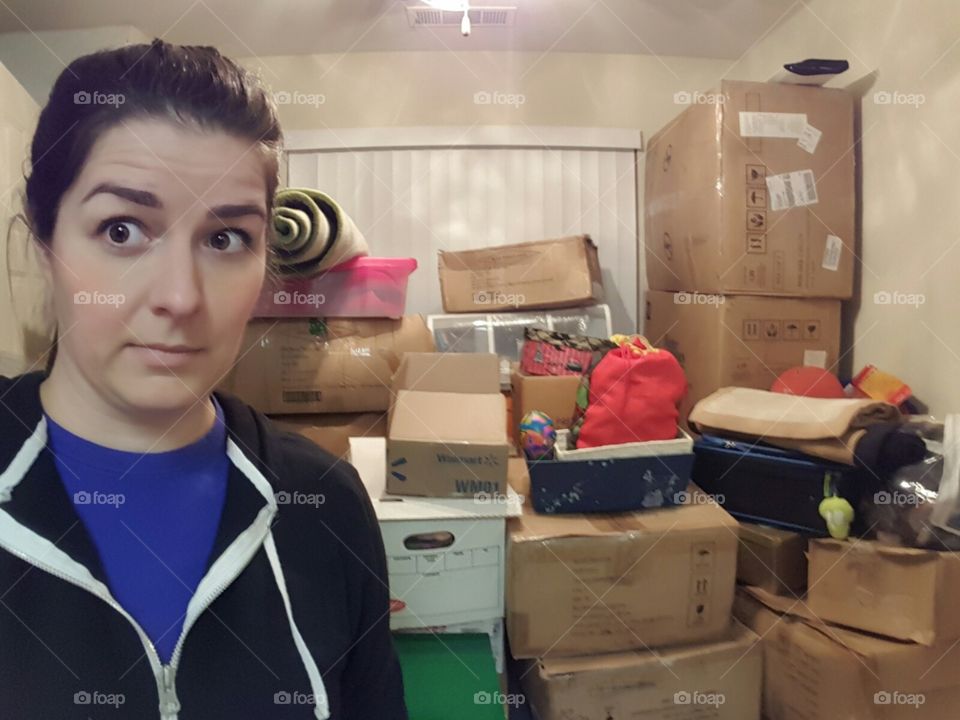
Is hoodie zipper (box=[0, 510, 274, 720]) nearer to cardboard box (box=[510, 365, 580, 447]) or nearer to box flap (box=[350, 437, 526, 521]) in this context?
box flap (box=[350, 437, 526, 521])

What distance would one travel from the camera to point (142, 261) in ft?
2.36

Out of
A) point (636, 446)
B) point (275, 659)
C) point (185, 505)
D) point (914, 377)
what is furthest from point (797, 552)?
point (185, 505)

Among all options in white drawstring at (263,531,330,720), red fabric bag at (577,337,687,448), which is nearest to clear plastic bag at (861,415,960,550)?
red fabric bag at (577,337,687,448)

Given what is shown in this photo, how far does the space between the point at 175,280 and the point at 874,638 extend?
1585mm

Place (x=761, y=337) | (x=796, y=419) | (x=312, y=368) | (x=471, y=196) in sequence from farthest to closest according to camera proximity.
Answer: (x=471, y=196), (x=761, y=337), (x=312, y=368), (x=796, y=419)

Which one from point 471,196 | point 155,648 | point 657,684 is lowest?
point 657,684

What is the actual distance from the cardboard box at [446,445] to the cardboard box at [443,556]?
0.04 metres

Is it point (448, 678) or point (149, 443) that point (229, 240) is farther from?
point (448, 678)

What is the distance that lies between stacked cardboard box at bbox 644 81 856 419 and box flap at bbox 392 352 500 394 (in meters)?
0.75

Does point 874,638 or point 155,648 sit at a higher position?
point 155,648

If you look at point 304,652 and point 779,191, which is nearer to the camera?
point 304,652

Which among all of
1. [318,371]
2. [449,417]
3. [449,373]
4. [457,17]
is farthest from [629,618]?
[457,17]

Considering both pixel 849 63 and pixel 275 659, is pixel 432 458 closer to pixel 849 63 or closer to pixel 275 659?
pixel 275 659

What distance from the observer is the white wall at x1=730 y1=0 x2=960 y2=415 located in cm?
163
